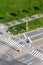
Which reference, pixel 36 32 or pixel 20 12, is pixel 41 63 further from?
pixel 20 12

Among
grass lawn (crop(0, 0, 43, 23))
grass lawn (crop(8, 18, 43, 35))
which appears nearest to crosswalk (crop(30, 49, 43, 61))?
grass lawn (crop(8, 18, 43, 35))

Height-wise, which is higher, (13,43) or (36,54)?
(13,43)

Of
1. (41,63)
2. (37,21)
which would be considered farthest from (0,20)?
(41,63)

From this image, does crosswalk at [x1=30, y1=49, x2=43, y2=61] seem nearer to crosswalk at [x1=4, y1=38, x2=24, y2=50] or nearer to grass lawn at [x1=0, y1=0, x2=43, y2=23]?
crosswalk at [x1=4, y1=38, x2=24, y2=50]

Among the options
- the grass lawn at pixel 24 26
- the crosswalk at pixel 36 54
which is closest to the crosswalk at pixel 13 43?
the crosswalk at pixel 36 54

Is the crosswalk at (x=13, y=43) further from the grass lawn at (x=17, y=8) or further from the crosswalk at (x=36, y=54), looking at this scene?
the grass lawn at (x=17, y=8)

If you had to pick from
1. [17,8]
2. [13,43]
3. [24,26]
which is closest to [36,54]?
[13,43]

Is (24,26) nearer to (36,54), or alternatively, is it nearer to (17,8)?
(17,8)

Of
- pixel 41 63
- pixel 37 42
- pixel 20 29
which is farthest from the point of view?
pixel 20 29
